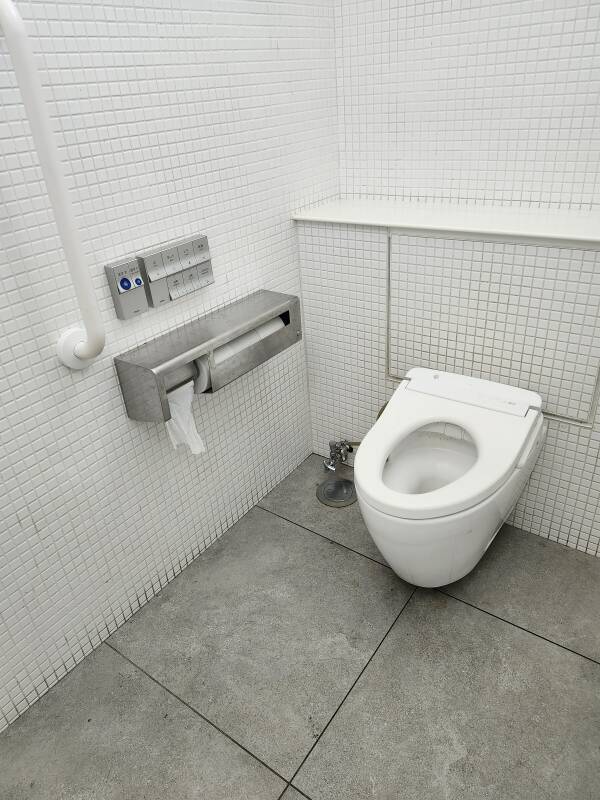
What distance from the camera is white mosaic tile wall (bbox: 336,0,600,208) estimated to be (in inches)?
55.1

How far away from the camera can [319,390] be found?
1.96 m

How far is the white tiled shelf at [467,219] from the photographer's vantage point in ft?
4.40

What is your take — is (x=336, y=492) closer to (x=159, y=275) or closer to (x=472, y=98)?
(x=159, y=275)

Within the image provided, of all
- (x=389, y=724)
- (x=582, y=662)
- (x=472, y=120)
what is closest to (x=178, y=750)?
(x=389, y=724)

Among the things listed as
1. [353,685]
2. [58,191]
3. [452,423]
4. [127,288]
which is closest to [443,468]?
[452,423]

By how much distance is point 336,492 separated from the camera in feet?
6.17

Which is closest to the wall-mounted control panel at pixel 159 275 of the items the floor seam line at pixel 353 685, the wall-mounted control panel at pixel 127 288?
the wall-mounted control panel at pixel 127 288

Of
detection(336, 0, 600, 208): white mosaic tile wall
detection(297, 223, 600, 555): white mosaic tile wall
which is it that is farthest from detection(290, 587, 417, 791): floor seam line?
detection(336, 0, 600, 208): white mosaic tile wall

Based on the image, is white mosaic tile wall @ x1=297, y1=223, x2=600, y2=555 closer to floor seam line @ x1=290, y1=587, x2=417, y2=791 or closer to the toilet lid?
the toilet lid

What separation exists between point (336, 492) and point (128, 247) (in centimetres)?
103

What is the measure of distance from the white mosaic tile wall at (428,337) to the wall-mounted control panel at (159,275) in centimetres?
45

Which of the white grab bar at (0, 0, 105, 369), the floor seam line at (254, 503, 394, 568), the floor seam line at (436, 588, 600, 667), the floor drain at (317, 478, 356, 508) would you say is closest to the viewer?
the white grab bar at (0, 0, 105, 369)

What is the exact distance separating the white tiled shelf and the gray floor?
85cm

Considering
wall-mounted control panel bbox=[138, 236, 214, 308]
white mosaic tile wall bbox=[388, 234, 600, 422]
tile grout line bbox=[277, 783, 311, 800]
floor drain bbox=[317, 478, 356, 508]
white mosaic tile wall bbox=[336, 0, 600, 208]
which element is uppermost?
white mosaic tile wall bbox=[336, 0, 600, 208]
